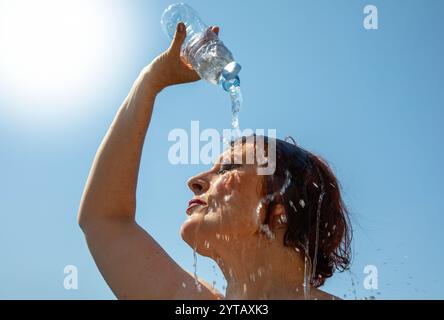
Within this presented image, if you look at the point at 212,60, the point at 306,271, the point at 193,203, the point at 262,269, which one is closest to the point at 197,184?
the point at 193,203

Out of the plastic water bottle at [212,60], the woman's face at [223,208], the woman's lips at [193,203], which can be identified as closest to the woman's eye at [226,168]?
the woman's face at [223,208]

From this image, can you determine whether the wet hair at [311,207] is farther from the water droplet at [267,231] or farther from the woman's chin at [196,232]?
the woman's chin at [196,232]

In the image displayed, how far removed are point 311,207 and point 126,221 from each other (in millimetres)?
Answer: 1206

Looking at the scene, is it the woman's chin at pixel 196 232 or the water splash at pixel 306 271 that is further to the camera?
the woman's chin at pixel 196 232

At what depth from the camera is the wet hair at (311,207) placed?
383 centimetres

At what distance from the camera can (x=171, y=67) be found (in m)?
4.26

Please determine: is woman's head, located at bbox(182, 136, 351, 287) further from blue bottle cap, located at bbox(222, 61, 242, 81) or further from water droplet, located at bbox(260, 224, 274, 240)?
blue bottle cap, located at bbox(222, 61, 242, 81)

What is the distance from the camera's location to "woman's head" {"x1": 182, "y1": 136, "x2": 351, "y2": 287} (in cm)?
369

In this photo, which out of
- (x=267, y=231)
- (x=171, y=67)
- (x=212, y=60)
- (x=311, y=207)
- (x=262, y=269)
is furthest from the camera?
(x=212, y=60)

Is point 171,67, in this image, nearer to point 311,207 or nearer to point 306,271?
point 311,207

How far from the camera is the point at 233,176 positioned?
12.6ft

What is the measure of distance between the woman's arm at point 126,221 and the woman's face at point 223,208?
28cm
